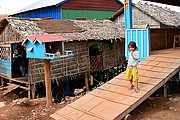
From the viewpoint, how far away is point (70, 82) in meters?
14.5

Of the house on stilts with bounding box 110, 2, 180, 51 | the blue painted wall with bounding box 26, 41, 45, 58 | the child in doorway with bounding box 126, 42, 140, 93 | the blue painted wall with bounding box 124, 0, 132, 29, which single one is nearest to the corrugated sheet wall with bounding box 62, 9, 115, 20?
the house on stilts with bounding box 110, 2, 180, 51

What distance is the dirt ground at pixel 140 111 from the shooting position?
5.88 metres

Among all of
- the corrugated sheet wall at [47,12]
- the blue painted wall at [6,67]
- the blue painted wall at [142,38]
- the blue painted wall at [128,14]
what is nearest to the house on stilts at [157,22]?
the blue painted wall at [128,14]

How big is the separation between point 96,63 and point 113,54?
181 cm

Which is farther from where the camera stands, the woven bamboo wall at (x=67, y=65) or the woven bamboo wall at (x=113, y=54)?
the woven bamboo wall at (x=113, y=54)

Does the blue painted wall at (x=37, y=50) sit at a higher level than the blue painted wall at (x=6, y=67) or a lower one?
higher

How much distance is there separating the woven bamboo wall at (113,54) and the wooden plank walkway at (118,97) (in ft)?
22.4

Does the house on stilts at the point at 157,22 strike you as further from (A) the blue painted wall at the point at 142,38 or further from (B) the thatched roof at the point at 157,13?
(A) the blue painted wall at the point at 142,38

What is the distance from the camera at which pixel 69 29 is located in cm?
1336

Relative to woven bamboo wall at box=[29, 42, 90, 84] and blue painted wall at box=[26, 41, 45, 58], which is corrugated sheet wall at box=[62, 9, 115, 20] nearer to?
woven bamboo wall at box=[29, 42, 90, 84]

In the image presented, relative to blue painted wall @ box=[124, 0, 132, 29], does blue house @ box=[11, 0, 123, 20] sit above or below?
above

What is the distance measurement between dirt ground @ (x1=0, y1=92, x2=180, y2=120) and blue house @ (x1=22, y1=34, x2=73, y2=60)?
1.77 metres

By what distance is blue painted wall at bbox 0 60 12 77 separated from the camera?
39.5 feet

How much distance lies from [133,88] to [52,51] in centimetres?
303
